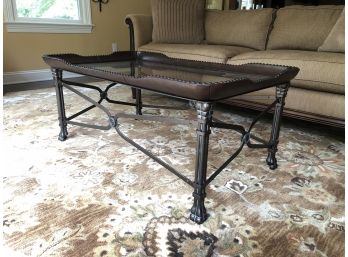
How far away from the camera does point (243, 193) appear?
→ 1.00 metres

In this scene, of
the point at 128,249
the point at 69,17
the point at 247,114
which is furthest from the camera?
the point at 69,17

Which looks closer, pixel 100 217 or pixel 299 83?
pixel 100 217

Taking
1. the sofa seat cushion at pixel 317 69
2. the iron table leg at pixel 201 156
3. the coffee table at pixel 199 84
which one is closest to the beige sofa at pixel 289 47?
the sofa seat cushion at pixel 317 69

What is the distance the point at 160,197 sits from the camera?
966mm

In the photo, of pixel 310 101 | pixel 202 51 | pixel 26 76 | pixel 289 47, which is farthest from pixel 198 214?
pixel 26 76

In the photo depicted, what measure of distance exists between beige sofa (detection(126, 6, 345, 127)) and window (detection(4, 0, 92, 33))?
1.04 meters

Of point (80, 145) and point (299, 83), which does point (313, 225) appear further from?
point (80, 145)

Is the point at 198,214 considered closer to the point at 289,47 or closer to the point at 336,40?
the point at 336,40

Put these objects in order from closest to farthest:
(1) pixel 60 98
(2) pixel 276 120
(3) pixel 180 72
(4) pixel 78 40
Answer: (2) pixel 276 120
(3) pixel 180 72
(1) pixel 60 98
(4) pixel 78 40

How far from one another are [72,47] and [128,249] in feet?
9.11

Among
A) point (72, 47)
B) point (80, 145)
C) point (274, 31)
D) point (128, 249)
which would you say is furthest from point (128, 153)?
point (72, 47)

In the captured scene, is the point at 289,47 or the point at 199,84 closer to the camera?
the point at 199,84

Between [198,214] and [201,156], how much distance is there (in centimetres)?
19

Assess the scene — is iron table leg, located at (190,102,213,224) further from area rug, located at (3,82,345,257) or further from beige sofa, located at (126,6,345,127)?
beige sofa, located at (126,6,345,127)
